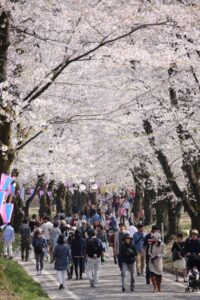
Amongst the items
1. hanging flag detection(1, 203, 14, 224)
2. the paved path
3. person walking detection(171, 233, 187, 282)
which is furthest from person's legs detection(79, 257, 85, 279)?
hanging flag detection(1, 203, 14, 224)

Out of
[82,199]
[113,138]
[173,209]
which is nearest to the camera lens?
[173,209]

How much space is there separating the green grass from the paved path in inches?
18.3

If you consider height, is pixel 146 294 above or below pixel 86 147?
below

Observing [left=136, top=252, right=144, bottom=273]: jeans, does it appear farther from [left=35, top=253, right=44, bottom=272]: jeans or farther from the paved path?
[left=35, top=253, right=44, bottom=272]: jeans

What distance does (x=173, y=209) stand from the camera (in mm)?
27078

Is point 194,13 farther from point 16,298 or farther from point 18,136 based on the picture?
point 16,298

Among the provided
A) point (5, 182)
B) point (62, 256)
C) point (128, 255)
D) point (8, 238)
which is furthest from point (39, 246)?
point (5, 182)

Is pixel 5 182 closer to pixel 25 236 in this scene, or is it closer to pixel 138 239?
pixel 138 239

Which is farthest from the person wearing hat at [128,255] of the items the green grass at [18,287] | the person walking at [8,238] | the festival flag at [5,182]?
the person walking at [8,238]

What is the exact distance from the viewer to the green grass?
12109mm

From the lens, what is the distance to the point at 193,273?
50.4ft

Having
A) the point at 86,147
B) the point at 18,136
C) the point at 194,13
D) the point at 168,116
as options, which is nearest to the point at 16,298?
the point at 18,136

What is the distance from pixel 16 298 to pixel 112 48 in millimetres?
5126

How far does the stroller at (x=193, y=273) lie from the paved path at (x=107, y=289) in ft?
0.82
